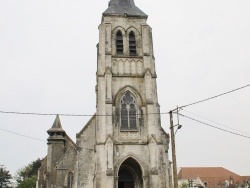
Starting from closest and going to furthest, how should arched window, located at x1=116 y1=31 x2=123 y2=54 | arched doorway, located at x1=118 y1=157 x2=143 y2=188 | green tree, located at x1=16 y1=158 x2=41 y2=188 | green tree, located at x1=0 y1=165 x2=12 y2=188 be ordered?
arched doorway, located at x1=118 y1=157 x2=143 y2=188
arched window, located at x1=116 y1=31 x2=123 y2=54
green tree, located at x1=16 y1=158 x2=41 y2=188
green tree, located at x1=0 y1=165 x2=12 y2=188

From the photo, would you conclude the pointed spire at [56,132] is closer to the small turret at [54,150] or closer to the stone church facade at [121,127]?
the small turret at [54,150]

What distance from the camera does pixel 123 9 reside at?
30656 mm

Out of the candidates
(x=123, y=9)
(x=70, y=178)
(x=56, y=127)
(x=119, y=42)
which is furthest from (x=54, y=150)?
(x=123, y=9)

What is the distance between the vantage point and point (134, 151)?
24984 mm

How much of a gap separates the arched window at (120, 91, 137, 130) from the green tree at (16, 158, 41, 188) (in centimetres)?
4317

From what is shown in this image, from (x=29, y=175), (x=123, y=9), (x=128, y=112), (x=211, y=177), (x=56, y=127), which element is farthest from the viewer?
(x=29, y=175)

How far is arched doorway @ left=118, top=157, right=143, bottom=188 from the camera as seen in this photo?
25.8 metres

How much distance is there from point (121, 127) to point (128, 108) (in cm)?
178

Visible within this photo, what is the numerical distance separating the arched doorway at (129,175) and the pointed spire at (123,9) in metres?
13.7

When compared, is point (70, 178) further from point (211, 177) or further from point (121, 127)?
point (211, 177)

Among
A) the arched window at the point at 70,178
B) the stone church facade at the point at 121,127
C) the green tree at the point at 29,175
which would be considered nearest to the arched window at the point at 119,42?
the stone church facade at the point at 121,127

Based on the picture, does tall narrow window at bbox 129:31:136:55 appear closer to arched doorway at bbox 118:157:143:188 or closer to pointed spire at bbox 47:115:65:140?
arched doorway at bbox 118:157:143:188

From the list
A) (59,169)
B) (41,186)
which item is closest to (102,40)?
(59,169)

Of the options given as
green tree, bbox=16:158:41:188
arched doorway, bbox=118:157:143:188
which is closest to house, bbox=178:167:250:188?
green tree, bbox=16:158:41:188
